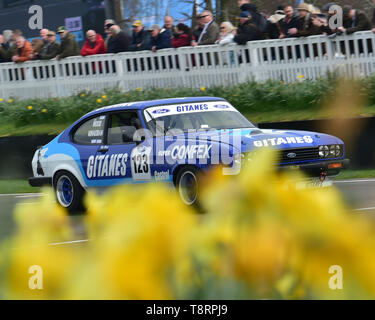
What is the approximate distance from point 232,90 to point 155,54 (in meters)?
2.11

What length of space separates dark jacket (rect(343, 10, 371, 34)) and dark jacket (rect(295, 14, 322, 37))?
0.54 metres

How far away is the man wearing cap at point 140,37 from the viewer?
57.0ft

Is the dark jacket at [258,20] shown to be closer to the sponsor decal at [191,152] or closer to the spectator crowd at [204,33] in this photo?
the spectator crowd at [204,33]

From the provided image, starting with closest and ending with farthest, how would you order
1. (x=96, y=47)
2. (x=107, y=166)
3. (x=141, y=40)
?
1. (x=107, y=166)
2. (x=141, y=40)
3. (x=96, y=47)

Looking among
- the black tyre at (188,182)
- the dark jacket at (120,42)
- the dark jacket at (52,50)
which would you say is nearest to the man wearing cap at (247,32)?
the dark jacket at (120,42)

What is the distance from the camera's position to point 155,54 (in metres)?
17.3

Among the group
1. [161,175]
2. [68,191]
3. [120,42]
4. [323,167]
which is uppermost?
[120,42]

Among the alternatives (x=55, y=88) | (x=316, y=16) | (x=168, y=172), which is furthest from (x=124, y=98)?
(x=168, y=172)

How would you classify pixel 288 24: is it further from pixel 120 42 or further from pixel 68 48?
pixel 68 48

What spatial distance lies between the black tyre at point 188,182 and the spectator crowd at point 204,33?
602 cm

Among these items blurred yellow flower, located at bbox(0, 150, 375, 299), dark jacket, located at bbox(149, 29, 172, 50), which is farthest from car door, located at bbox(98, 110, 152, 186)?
blurred yellow flower, located at bbox(0, 150, 375, 299)

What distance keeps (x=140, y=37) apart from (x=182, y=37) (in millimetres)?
1124

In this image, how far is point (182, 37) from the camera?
55.0 ft

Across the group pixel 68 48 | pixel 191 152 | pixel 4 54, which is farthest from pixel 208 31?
pixel 191 152
